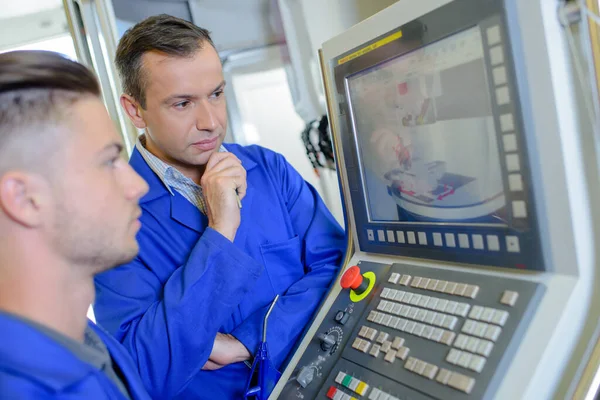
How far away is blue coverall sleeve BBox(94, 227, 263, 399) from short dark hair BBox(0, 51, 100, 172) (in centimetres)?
40

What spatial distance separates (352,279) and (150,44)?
692 millimetres

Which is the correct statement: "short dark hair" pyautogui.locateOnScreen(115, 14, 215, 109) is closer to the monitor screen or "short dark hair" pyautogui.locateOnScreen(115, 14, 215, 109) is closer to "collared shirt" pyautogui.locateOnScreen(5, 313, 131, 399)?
the monitor screen

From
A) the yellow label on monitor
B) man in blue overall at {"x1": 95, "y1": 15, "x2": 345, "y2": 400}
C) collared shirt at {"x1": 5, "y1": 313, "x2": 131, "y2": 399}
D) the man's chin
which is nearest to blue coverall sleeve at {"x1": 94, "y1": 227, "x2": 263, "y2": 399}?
man in blue overall at {"x1": 95, "y1": 15, "x2": 345, "y2": 400}

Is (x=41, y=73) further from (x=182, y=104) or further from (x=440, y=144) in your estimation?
(x=440, y=144)

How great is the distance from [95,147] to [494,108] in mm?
567

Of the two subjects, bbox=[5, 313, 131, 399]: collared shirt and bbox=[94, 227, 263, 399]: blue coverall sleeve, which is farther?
bbox=[94, 227, 263, 399]: blue coverall sleeve

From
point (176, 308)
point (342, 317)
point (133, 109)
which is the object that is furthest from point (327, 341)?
point (133, 109)

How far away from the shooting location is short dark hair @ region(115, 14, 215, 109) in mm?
1043

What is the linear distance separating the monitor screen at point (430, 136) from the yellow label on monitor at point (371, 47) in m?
0.03

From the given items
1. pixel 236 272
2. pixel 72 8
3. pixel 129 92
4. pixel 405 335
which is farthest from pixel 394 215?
pixel 72 8

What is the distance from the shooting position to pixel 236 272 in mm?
962

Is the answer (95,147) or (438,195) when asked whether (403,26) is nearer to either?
(438,195)

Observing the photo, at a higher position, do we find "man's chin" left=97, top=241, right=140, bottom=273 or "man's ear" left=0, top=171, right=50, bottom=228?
"man's ear" left=0, top=171, right=50, bottom=228

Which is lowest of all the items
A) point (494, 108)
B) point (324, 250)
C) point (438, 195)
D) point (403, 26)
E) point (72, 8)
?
point (324, 250)
